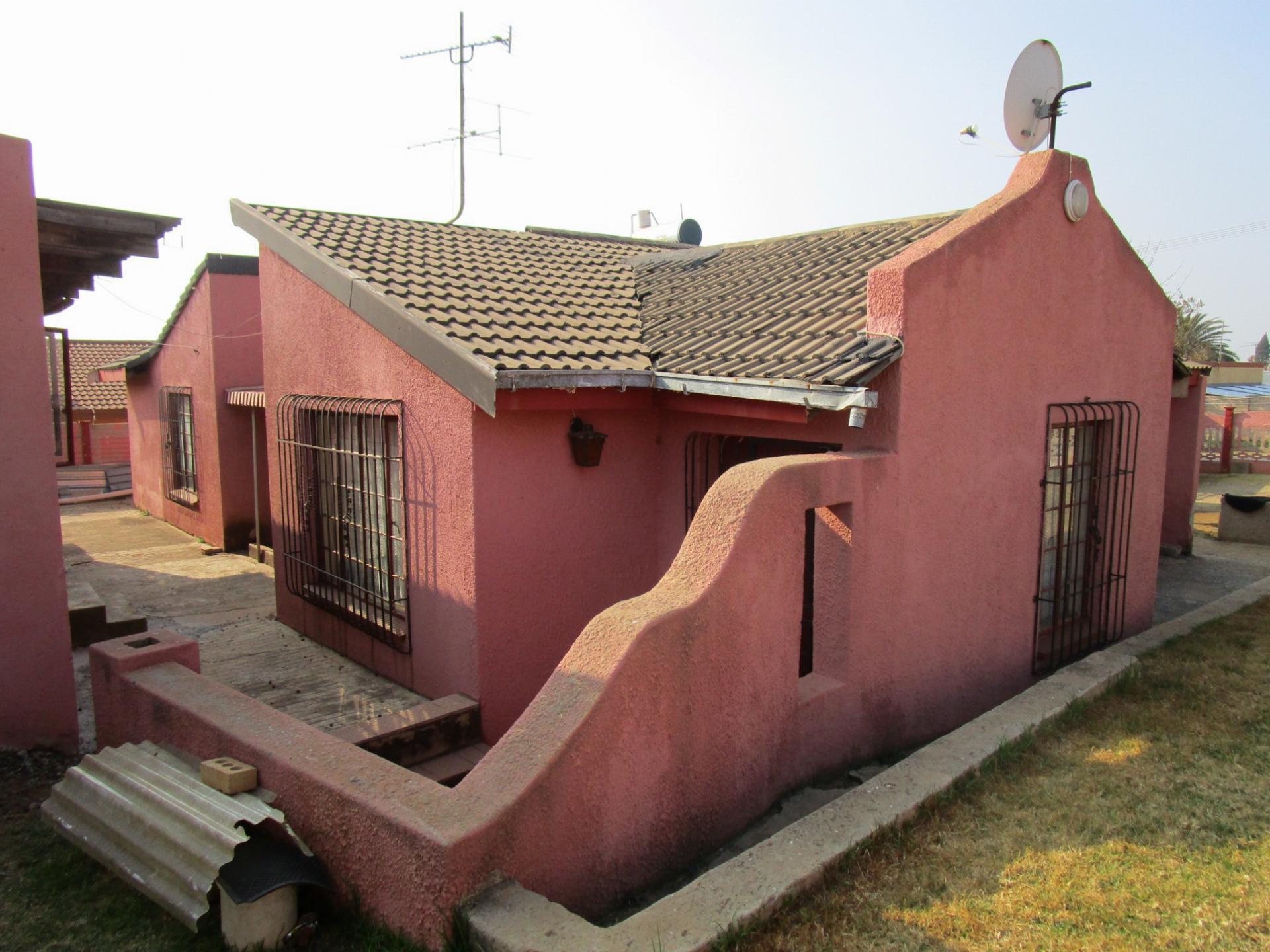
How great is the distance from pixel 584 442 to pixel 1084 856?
12.9 feet

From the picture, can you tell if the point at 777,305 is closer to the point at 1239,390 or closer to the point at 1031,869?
the point at 1031,869

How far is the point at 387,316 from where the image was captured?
6434 mm

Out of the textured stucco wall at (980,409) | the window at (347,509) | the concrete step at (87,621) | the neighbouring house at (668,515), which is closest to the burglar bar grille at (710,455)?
the neighbouring house at (668,515)

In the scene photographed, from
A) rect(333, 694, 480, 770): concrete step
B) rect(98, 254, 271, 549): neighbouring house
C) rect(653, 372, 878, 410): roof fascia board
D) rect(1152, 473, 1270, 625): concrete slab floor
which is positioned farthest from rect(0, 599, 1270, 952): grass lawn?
rect(98, 254, 271, 549): neighbouring house

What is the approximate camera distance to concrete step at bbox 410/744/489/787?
573 cm

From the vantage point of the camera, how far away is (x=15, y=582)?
5457 millimetres

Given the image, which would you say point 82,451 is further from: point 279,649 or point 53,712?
point 53,712

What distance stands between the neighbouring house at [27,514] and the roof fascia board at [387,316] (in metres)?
2.00

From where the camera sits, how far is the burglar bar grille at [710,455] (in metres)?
6.93

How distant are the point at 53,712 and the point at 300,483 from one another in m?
3.05

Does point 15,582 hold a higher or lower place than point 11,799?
higher

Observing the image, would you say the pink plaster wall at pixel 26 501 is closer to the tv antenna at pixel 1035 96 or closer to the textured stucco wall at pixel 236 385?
the tv antenna at pixel 1035 96

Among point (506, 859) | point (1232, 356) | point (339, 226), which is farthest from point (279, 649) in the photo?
point (1232, 356)

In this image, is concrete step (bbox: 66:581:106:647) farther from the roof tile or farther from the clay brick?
the clay brick
